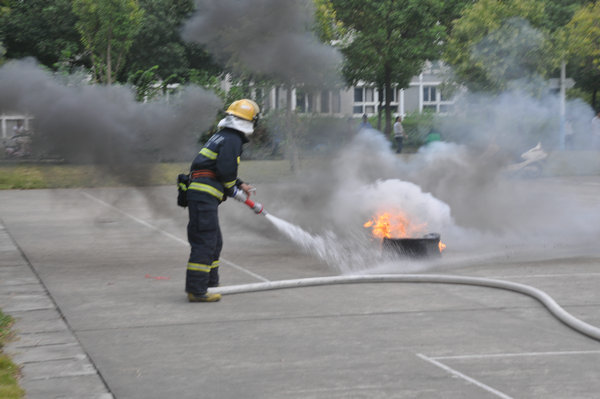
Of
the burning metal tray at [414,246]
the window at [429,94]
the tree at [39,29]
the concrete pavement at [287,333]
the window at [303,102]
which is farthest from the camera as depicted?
the window at [429,94]

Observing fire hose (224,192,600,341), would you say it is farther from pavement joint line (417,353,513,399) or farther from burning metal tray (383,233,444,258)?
pavement joint line (417,353,513,399)

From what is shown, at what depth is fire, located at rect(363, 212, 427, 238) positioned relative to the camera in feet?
31.4

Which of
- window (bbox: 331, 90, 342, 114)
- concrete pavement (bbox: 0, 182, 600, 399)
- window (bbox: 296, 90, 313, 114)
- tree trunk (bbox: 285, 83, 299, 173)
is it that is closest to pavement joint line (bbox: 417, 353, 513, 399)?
concrete pavement (bbox: 0, 182, 600, 399)

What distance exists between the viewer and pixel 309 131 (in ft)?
44.3

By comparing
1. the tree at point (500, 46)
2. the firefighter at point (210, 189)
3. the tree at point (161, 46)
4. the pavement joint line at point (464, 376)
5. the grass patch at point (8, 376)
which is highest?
the tree at point (161, 46)

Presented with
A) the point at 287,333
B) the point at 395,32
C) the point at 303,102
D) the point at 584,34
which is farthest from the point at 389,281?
the point at 395,32

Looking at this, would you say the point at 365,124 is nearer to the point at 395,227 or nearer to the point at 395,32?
the point at 395,227

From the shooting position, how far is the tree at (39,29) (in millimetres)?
31031

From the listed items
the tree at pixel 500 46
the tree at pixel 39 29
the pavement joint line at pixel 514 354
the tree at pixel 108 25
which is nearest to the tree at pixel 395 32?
the tree at pixel 108 25

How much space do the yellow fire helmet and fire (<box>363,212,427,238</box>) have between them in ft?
9.20

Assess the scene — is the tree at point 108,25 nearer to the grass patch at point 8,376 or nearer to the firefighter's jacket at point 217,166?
the firefighter's jacket at point 217,166

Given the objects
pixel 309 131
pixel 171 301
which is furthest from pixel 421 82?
pixel 171 301

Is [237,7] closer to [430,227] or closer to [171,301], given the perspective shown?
[430,227]

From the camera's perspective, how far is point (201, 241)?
7.01 meters
